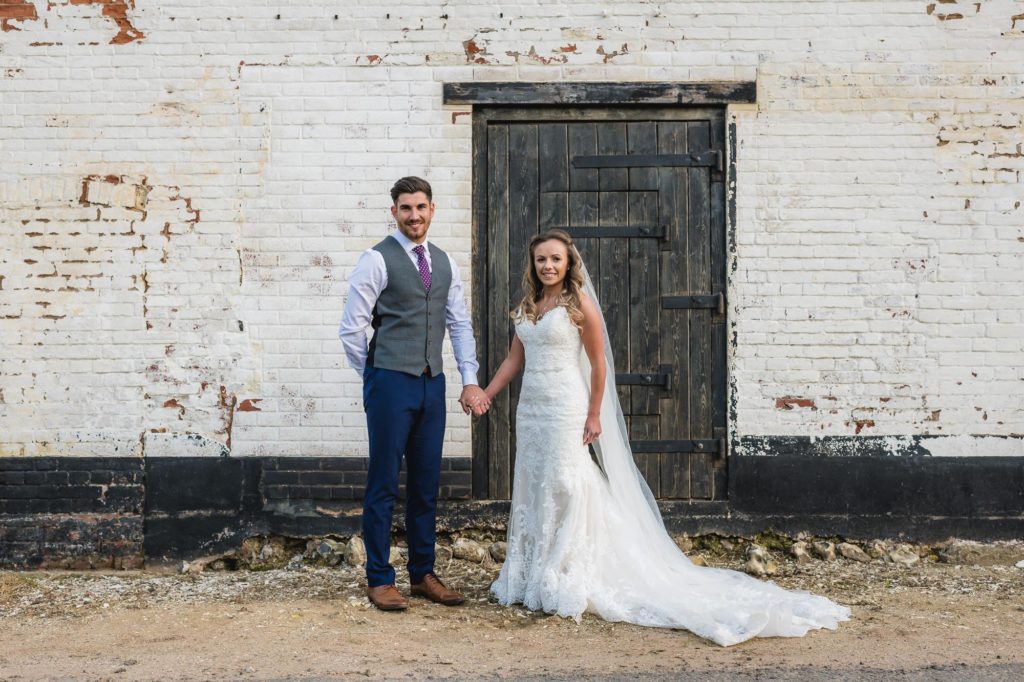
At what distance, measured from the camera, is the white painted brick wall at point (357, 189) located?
548 cm

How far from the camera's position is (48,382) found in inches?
217

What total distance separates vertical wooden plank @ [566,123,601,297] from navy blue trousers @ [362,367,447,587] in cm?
152

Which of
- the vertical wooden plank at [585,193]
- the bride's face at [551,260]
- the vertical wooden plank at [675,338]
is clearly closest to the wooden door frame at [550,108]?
the vertical wooden plank at [585,193]

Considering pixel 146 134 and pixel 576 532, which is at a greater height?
pixel 146 134

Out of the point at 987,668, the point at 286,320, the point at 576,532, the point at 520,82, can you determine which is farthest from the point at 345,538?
the point at 987,668

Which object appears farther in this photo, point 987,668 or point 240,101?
point 240,101

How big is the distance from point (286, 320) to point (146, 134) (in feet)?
4.55

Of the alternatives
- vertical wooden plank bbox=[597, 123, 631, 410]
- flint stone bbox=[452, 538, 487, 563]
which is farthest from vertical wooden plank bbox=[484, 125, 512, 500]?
vertical wooden plank bbox=[597, 123, 631, 410]

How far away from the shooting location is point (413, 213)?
4367mm

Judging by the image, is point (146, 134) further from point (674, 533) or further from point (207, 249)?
point (674, 533)

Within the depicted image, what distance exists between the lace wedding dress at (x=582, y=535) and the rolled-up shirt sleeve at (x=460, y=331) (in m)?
0.28

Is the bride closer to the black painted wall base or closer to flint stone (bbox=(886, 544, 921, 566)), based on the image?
the black painted wall base

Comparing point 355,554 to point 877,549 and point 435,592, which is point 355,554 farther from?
point 877,549

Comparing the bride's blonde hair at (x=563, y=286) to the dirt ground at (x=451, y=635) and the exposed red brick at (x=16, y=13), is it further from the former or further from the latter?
the exposed red brick at (x=16, y=13)
